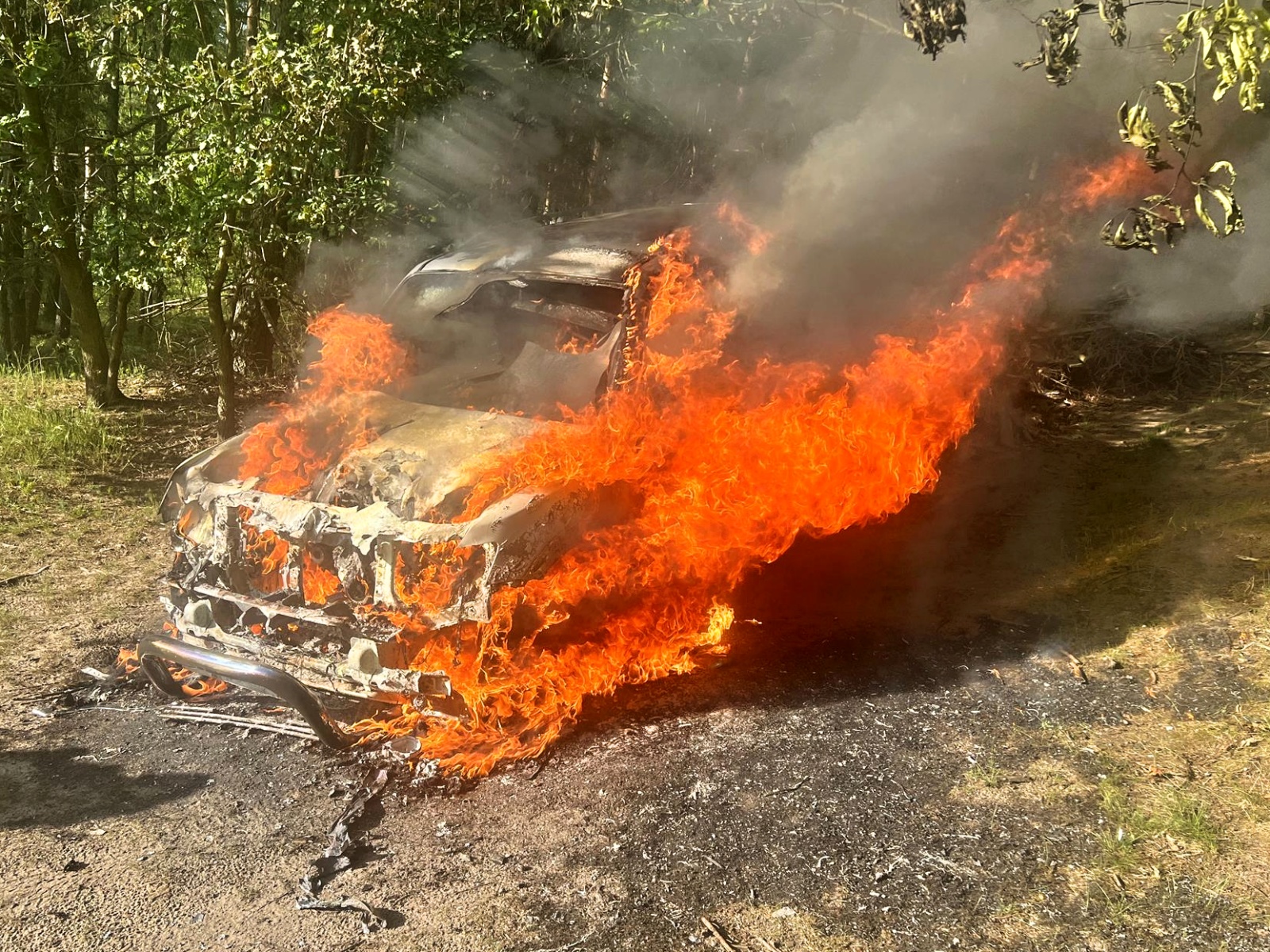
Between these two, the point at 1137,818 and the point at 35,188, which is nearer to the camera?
the point at 1137,818

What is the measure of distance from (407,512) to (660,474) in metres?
1.36

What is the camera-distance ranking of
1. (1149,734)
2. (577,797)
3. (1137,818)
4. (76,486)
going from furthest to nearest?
(76,486)
(1149,734)
(577,797)
(1137,818)

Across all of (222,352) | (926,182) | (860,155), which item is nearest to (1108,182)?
(926,182)

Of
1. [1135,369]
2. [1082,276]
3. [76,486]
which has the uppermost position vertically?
[1082,276]

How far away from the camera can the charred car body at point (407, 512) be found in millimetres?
4359

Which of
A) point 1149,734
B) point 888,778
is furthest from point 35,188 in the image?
point 1149,734

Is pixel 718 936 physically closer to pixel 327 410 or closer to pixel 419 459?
pixel 419 459

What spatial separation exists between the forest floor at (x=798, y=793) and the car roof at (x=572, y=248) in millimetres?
2323

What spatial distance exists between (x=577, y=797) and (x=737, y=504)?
1.91 meters

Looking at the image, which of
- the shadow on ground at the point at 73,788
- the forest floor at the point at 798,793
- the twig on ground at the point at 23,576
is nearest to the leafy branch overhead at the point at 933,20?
the forest floor at the point at 798,793

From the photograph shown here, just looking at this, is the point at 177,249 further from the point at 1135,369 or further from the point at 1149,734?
the point at 1135,369

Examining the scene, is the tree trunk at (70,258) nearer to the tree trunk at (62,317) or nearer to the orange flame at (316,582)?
the tree trunk at (62,317)

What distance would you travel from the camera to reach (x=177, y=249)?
8.02 meters

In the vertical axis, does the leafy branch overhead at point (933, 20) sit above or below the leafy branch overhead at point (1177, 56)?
above
